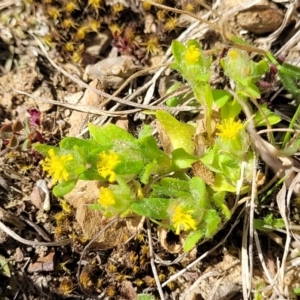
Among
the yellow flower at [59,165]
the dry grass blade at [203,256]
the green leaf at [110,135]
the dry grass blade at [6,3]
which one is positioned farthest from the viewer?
the dry grass blade at [6,3]

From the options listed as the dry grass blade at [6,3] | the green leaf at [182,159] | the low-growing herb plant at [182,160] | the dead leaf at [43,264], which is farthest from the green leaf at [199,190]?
the dry grass blade at [6,3]

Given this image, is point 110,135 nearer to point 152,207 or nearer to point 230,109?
point 152,207

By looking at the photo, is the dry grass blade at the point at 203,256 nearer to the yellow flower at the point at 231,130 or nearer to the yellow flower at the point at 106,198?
the yellow flower at the point at 231,130

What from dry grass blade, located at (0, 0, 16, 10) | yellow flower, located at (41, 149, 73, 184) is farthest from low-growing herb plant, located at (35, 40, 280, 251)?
dry grass blade, located at (0, 0, 16, 10)

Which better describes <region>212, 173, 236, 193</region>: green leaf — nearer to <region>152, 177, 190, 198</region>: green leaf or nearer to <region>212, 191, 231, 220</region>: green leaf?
<region>212, 191, 231, 220</region>: green leaf

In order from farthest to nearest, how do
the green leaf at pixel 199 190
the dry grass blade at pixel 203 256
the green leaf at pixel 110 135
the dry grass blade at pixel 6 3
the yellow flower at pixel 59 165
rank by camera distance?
the dry grass blade at pixel 6 3 → the dry grass blade at pixel 203 256 → the green leaf at pixel 110 135 → the green leaf at pixel 199 190 → the yellow flower at pixel 59 165

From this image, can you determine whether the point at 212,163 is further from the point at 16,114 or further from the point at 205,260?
the point at 16,114

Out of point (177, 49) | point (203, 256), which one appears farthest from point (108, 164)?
point (203, 256)
